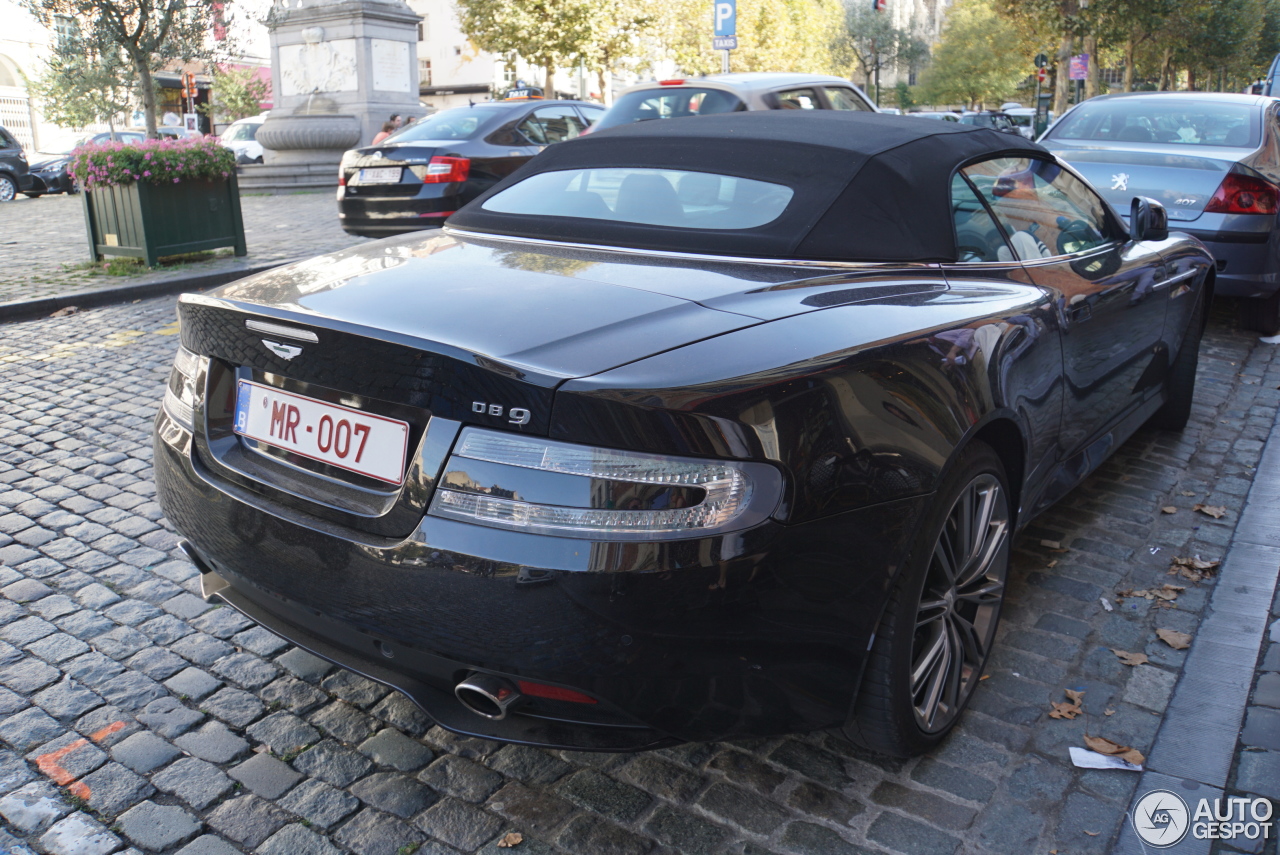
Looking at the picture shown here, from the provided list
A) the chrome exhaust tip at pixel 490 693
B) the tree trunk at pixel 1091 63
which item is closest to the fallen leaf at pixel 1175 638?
A: the chrome exhaust tip at pixel 490 693

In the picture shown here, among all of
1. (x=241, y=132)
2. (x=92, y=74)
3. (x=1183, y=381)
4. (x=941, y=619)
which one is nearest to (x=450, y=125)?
(x=1183, y=381)

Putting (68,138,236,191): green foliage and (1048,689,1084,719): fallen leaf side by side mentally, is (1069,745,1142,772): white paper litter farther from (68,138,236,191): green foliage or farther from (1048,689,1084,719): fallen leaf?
(68,138,236,191): green foliage

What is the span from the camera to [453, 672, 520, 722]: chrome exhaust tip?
214 centimetres

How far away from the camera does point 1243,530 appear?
414 cm

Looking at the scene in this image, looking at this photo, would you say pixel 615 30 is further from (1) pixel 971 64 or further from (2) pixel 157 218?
(1) pixel 971 64

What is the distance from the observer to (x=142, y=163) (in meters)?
10.1

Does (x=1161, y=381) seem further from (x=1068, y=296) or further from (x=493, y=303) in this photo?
(x=493, y=303)

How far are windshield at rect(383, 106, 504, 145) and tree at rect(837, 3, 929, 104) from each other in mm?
66472

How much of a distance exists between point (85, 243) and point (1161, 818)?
43.6 feet

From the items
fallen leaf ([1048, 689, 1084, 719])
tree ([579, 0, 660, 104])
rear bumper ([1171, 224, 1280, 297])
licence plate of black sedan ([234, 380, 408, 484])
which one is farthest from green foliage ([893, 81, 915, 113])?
licence plate of black sedan ([234, 380, 408, 484])

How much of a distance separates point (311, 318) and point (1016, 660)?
2.21 metres

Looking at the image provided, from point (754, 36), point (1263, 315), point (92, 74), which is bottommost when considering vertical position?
point (1263, 315)

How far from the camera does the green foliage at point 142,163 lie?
33.0 feet

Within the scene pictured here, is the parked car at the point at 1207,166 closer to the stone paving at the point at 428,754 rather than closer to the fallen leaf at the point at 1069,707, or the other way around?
the stone paving at the point at 428,754
